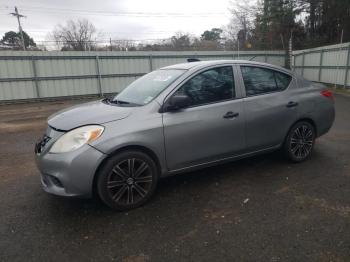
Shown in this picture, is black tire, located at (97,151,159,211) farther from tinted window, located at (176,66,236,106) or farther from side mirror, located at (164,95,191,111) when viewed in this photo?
tinted window, located at (176,66,236,106)

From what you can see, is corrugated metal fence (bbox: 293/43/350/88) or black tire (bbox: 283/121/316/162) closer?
black tire (bbox: 283/121/316/162)

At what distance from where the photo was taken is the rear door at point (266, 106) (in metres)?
4.05

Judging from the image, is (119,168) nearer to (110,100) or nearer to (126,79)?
(110,100)

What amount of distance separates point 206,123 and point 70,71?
13.2 metres

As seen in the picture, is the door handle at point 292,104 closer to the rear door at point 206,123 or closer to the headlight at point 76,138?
the rear door at point 206,123

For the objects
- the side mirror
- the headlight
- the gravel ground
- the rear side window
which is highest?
the rear side window

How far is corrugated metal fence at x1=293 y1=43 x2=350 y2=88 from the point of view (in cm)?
1421

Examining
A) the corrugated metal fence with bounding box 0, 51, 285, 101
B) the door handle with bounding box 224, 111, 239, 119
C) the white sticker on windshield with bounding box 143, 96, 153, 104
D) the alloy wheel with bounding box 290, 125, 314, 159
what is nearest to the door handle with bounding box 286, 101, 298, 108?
the alloy wheel with bounding box 290, 125, 314, 159

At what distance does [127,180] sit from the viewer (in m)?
3.27

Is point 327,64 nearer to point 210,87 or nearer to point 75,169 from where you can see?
point 210,87

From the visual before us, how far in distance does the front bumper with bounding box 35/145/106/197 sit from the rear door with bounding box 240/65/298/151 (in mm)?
2144

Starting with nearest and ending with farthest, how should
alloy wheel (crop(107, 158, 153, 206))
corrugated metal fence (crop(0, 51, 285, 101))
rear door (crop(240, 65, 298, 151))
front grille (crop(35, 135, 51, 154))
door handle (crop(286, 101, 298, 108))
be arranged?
alloy wheel (crop(107, 158, 153, 206)) → front grille (crop(35, 135, 51, 154)) → rear door (crop(240, 65, 298, 151)) → door handle (crop(286, 101, 298, 108)) → corrugated metal fence (crop(0, 51, 285, 101))

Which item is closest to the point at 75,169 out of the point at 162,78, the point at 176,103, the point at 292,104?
the point at 176,103

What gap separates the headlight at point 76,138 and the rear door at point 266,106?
2.04 m
